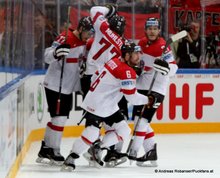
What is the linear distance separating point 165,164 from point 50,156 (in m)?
0.99

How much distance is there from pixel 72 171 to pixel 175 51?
14.1 feet

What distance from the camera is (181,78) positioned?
909cm

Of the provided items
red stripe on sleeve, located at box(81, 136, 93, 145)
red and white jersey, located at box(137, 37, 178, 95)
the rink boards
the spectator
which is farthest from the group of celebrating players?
the spectator

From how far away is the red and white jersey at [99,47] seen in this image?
6164mm

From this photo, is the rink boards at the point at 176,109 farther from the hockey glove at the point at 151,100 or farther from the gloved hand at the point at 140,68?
the hockey glove at the point at 151,100

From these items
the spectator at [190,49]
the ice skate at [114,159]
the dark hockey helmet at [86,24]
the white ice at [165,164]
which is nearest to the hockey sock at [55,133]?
the white ice at [165,164]

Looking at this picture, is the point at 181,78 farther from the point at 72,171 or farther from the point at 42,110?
the point at 72,171

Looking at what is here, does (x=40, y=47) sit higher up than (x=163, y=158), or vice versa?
(x=40, y=47)

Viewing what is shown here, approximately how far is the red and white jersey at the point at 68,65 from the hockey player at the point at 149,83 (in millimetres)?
536

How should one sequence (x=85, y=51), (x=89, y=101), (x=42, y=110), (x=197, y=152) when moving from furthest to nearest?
1. (x=42, y=110)
2. (x=197, y=152)
3. (x=85, y=51)
4. (x=89, y=101)

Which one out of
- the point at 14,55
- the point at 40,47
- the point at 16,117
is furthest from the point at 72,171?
the point at 40,47

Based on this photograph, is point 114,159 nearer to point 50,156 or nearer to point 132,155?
point 132,155

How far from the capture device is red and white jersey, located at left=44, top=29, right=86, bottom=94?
6.20 metres

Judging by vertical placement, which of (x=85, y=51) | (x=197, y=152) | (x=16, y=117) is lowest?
(x=197, y=152)
